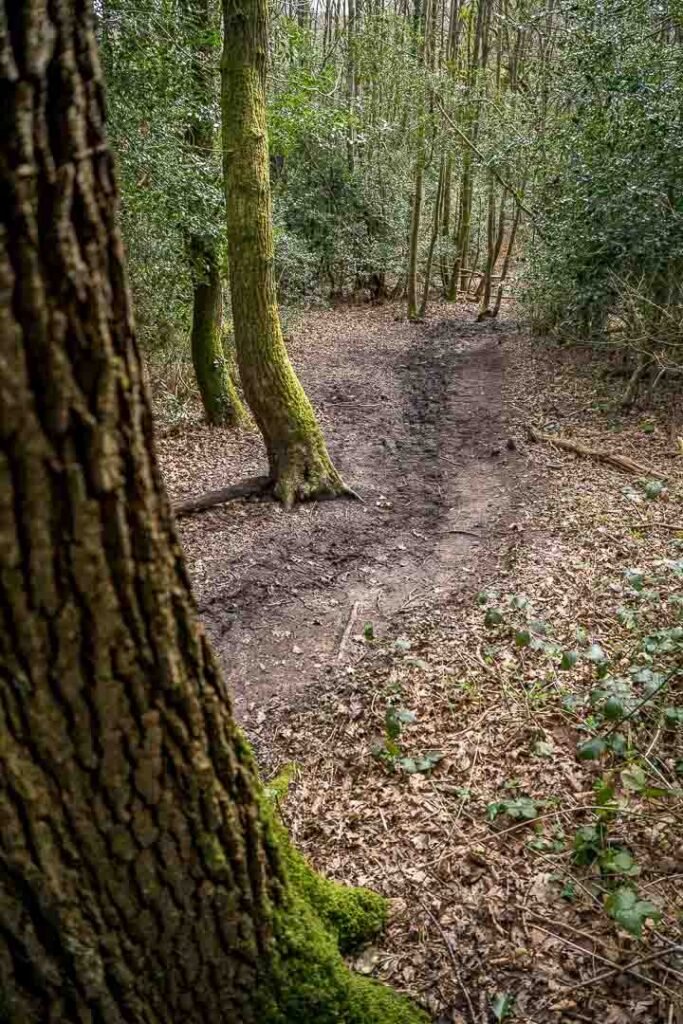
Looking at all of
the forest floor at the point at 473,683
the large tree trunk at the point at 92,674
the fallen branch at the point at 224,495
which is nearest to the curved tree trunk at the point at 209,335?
the forest floor at the point at 473,683

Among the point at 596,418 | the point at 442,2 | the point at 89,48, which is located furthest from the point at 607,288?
the point at 442,2

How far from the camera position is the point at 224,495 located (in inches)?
298

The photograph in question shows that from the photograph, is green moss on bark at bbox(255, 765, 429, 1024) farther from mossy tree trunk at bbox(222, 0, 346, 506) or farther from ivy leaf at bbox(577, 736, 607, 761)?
mossy tree trunk at bbox(222, 0, 346, 506)

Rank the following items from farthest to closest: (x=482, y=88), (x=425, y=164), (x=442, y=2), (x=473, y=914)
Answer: (x=442, y=2) < (x=425, y=164) < (x=482, y=88) < (x=473, y=914)

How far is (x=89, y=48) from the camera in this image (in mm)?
1206

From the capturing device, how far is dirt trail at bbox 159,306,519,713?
5.32 m

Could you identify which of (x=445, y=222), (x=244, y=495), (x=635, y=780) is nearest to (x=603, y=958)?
(x=635, y=780)

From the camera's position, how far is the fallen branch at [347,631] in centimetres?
492

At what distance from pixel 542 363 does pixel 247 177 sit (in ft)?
25.0

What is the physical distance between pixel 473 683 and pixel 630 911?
205 cm

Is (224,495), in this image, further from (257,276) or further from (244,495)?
(257,276)

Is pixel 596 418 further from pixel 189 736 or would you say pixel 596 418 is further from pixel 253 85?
pixel 189 736

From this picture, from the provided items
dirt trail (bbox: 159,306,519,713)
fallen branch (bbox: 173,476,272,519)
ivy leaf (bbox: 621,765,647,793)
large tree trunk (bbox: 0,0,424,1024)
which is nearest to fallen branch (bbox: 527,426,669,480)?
dirt trail (bbox: 159,306,519,713)

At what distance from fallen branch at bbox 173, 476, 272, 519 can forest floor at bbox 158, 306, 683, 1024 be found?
0.12m
